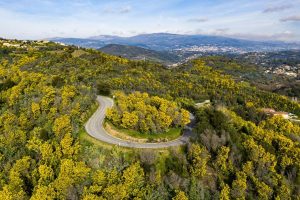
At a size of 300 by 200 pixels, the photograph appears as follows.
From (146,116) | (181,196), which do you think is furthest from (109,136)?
(181,196)

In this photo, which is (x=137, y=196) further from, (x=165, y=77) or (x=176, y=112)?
(x=165, y=77)

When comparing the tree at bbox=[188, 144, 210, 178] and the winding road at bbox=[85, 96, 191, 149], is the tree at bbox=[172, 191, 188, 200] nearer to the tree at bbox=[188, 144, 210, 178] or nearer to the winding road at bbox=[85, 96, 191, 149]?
the tree at bbox=[188, 144, 210, 178]

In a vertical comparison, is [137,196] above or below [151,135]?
below

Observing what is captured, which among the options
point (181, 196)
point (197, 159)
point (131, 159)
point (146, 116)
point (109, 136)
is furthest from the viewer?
point (146, 116)

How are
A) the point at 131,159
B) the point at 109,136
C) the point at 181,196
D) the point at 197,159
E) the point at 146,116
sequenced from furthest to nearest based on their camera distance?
the point at 146,116 < the point at 109,136 < the point at 197,159 < the point at 131,159 < the point at 181,196

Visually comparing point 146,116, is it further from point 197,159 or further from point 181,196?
point 181,196

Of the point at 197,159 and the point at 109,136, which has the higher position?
the point at 109,136

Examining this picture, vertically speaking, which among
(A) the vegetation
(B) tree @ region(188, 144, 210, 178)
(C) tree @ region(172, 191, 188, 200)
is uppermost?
(A) the vegetation

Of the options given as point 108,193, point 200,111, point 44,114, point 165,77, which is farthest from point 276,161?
point 165,77

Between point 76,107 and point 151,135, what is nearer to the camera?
point 151,135

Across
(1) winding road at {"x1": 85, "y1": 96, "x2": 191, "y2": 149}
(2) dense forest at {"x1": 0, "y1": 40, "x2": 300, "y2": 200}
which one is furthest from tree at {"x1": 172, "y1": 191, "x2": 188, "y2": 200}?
(1) winding road at {"x1": 85, "y1": 96, "x2": 191, "y2": 149}

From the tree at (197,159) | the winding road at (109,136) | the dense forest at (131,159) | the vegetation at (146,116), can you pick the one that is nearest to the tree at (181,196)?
the dense forest at (131,159)
